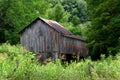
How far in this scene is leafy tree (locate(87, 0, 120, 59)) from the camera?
1214 inches

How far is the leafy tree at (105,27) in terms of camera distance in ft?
101

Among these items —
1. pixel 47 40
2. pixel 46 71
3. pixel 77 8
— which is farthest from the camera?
pixel 77 8

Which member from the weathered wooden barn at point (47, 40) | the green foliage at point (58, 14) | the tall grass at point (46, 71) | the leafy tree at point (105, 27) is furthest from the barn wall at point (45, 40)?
the tall grass at point (46, 71)

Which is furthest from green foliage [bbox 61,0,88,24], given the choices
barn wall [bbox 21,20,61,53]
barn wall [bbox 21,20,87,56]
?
barn wall [bbox 21,20,61,53]

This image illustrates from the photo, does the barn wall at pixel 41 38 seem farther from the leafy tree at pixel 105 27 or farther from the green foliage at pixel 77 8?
the green foliage at pixel 77 8

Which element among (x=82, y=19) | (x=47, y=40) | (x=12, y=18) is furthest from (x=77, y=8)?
(x=47, y=40)

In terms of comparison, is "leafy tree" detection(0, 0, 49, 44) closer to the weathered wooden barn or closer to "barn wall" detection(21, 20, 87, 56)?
"barn wall" detection(21, 20, 87, 56)

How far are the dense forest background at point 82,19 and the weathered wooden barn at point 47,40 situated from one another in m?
2.67

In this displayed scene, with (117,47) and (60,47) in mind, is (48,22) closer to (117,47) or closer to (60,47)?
(60,47)

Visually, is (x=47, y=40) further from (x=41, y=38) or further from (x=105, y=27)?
(x=105, y=27)

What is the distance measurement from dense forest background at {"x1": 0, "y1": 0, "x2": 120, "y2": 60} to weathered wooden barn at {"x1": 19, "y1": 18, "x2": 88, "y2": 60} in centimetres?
267

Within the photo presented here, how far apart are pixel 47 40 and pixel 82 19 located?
46.5 meters

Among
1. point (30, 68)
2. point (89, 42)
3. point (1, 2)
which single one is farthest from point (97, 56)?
point (30, 68)

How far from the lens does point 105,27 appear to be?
101 ft
